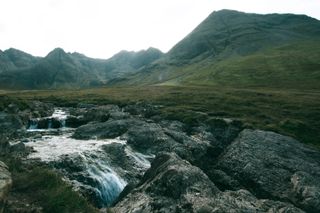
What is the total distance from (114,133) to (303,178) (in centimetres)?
2781

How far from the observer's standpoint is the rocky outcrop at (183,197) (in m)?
25.1

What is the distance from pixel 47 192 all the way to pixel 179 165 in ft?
36.2

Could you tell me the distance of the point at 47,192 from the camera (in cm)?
2170

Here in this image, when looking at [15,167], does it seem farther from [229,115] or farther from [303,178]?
[229,115]

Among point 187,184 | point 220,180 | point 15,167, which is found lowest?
point 220,180

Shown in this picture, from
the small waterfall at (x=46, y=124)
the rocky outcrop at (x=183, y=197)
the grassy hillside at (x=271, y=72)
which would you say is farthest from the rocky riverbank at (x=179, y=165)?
the grassy hillside at (x=271, y=72)

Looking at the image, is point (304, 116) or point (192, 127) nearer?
point (192, 127)

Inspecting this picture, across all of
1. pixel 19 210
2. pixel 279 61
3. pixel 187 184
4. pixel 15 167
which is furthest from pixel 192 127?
pixel 279 61

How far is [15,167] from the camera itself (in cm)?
2553

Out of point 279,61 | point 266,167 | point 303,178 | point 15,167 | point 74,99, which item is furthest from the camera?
point 279,61

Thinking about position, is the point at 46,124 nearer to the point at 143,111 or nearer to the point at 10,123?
the point at 10,123

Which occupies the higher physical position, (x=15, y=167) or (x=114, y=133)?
(x=15, y=167)

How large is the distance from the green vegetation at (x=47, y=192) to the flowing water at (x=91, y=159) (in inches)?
513

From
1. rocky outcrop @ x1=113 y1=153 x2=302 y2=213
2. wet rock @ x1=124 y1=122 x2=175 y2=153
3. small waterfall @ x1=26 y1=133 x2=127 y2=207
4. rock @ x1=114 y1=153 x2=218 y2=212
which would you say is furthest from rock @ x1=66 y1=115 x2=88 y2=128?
rocky outcrop @ x1=113 y1=153 x2=302 y2=213
